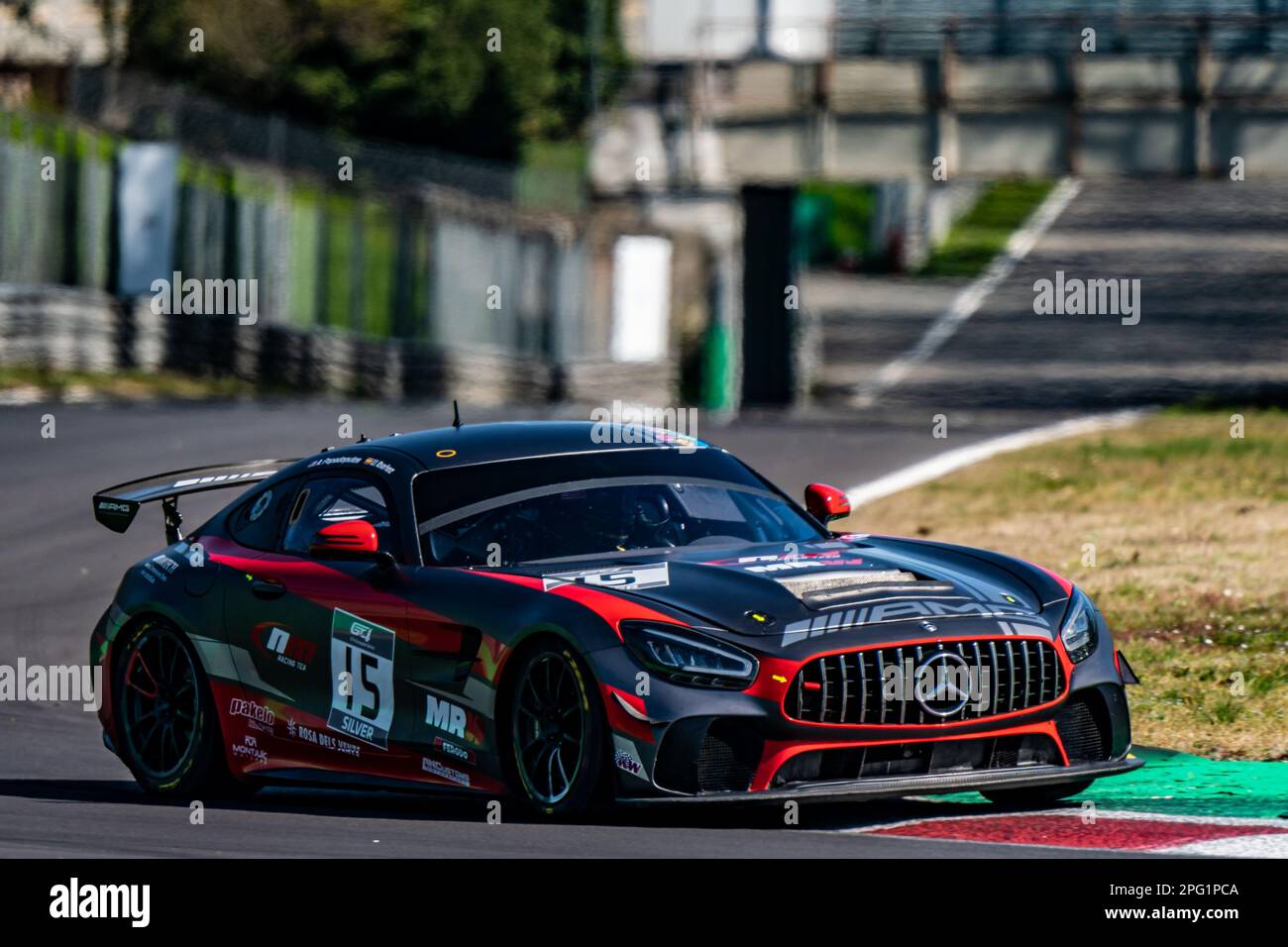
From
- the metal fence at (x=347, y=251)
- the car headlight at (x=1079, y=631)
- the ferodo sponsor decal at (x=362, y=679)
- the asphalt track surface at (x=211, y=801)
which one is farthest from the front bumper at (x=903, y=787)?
the metal fence at (x=347, y=251)

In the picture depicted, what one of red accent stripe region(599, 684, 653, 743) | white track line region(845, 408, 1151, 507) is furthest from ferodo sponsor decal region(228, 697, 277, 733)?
white track line region(845, 408, 1151, 507)

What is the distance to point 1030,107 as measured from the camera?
135 ft

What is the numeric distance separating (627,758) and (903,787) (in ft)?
2.89

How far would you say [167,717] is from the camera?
9.62 m

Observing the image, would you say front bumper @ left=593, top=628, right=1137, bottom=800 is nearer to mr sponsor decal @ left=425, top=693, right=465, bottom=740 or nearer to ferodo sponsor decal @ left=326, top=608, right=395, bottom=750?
mr sponsor decal @ left=425, top=693, right=465, bottom=740

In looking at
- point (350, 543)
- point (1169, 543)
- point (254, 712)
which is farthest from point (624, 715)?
point (1169, 543)

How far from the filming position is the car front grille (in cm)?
753

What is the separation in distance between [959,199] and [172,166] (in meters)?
38.8

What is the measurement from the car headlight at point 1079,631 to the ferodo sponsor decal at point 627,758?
63.4 inches

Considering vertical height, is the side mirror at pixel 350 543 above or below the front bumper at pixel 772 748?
above

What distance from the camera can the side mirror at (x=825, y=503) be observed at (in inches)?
372

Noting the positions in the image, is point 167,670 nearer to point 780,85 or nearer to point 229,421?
point 229,421

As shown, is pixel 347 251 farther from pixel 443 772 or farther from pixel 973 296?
pixel 443 772

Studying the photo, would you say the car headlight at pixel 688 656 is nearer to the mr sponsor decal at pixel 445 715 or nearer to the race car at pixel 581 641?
the race car at pixel 581 641
